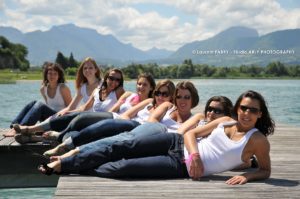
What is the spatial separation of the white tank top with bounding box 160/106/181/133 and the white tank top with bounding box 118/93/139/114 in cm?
134

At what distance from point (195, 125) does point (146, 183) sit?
38.9 inches

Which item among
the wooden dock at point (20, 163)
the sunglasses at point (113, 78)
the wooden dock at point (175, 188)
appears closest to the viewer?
the wooden dock at point (175, 188)

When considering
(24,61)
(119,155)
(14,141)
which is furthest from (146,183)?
(24,61)

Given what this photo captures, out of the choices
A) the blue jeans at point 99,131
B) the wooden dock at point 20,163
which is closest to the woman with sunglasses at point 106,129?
the blue jeans at point 99,131

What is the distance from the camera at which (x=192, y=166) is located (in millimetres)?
4633

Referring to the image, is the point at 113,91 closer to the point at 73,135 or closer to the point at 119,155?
the point at 73,135

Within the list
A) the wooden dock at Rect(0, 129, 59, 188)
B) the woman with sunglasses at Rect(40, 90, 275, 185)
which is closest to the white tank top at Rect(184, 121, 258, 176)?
the woman with sunglasses at Rect(40, 90, 275, 185)

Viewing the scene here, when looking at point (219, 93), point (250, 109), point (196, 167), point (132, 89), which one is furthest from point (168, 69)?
point (250, 109)

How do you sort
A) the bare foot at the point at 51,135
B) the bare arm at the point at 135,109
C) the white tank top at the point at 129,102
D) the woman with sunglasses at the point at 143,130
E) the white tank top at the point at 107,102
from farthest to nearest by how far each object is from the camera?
the white tank top at the point at 107,102
the white tank top at the point at 129,102
the bare foot at the point at 51,135
the bare arm at the point at 135,109
the woman with sunglasses at the point at 143,130

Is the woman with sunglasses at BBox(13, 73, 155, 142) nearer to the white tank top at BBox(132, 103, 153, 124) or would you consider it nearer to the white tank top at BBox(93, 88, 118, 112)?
the white tank top at BBox(93, 88, 118, 112)

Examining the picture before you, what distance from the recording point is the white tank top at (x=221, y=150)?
173 inches

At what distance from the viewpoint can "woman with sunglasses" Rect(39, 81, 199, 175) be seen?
4.82 m

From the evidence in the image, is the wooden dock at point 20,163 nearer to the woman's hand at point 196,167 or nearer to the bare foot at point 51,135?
the bare foot at point 51,135

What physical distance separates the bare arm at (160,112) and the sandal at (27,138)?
8.22 feet
